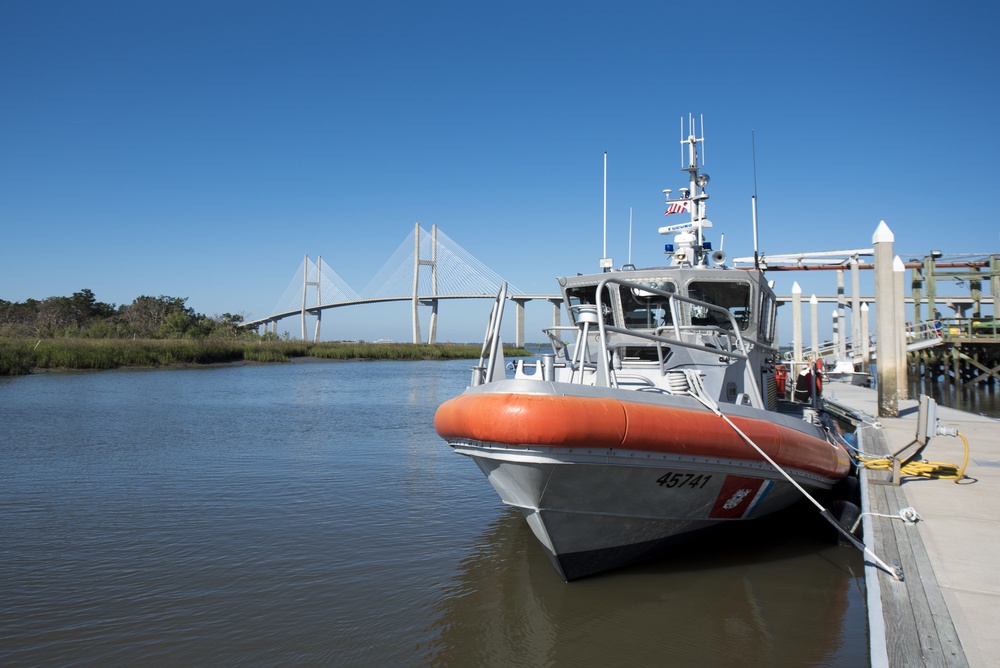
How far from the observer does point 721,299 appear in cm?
695

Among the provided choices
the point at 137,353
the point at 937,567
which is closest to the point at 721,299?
the point at 937,567

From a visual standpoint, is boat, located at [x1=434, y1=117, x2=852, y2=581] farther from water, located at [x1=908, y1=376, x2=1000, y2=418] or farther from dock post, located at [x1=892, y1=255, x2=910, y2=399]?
water, located at [x1=908, y1=376, x2=1000, y2=418]

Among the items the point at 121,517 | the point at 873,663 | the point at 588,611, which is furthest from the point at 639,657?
the point at 121,517

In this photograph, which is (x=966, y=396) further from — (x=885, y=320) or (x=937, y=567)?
(x=937, y=567)

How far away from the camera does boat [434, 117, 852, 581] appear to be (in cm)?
452

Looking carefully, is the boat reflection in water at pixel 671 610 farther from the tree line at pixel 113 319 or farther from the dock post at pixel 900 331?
the tree line at pixel 113 319

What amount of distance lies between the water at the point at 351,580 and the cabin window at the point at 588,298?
232 centimetres

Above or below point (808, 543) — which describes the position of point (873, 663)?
above

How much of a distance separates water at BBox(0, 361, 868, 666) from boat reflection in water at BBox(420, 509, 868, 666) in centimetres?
2

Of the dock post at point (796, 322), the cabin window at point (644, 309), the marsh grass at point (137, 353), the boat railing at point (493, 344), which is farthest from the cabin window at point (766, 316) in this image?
the marsh grass at point (137, 353)

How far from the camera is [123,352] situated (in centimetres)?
3180

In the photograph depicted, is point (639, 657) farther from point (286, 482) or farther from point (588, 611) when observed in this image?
point (286, 482)

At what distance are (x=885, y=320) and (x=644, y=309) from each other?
238 inches

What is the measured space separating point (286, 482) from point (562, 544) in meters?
5.18
